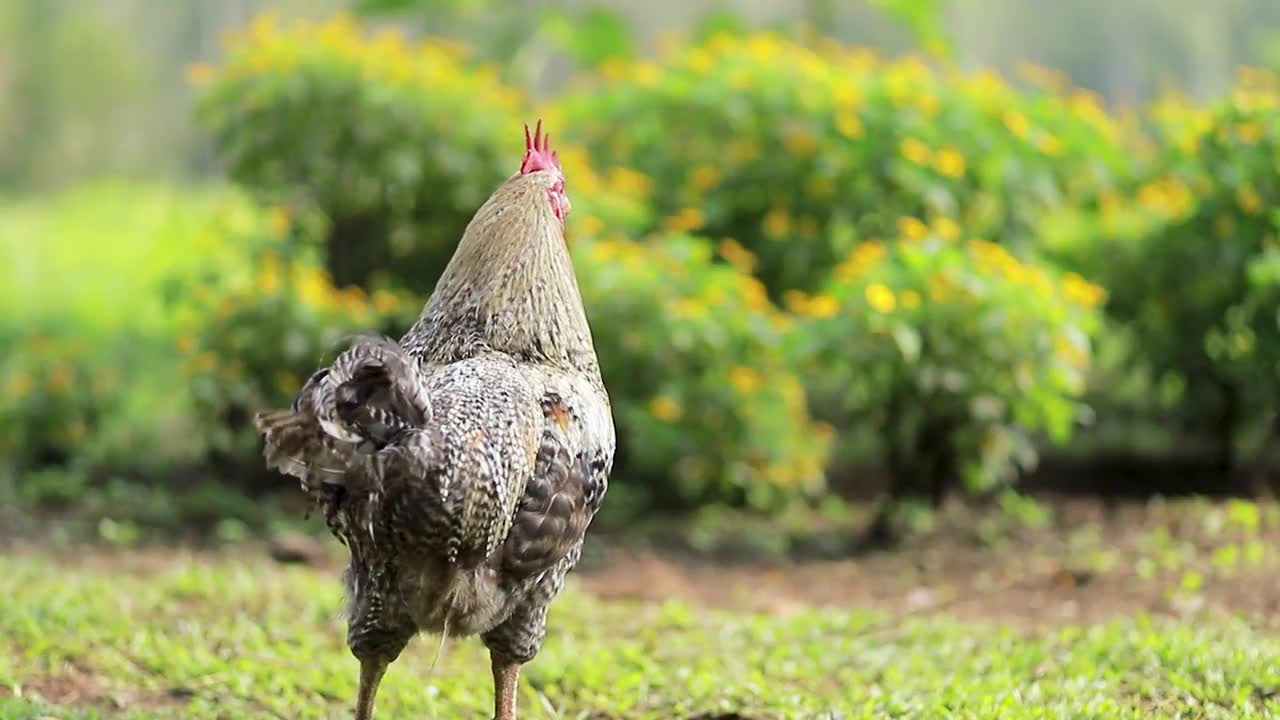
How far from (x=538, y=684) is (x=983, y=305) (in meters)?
3.05

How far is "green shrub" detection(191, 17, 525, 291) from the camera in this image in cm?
800

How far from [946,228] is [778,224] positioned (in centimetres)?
126

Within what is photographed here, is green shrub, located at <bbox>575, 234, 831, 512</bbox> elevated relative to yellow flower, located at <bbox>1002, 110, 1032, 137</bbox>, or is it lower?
lower

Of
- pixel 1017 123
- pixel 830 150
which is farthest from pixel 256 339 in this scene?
pixel 1017 123

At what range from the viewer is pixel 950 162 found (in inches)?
308

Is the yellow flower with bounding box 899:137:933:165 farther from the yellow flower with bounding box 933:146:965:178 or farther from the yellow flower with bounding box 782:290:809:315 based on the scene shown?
the yellow flower with bounding box 782:290:809:315

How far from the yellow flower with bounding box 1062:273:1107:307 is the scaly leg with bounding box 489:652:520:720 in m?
4.13

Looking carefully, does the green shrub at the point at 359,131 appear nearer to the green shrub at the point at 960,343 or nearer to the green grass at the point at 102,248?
the green grass at the point at 102,248

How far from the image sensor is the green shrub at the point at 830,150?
805 cm

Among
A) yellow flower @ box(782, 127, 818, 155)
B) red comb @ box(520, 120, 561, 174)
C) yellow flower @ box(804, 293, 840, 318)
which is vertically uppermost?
yellow flower @ box(782, 127, 818, 155)

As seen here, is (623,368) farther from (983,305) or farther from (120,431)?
(120,431)

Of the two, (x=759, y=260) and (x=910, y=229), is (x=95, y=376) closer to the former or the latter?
(x=759, y=260)

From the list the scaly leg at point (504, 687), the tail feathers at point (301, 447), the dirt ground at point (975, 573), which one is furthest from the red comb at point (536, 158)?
the dirt ground at point (975, 573)

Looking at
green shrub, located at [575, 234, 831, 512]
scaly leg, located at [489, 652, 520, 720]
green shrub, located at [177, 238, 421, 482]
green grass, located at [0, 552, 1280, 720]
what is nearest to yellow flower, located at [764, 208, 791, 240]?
green shrub, located at [575, 234, 831, 512]
